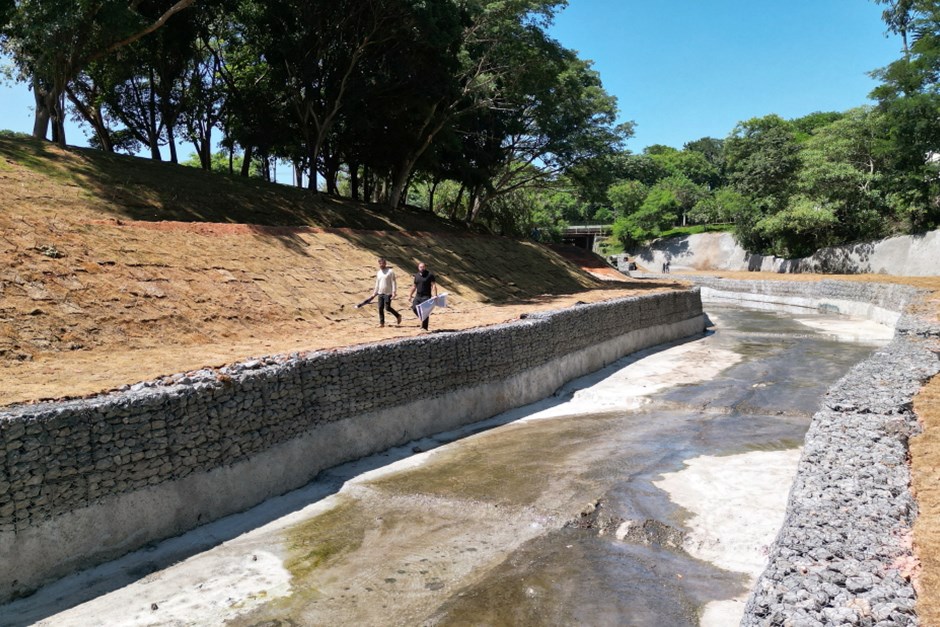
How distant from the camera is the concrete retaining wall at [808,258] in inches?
1769

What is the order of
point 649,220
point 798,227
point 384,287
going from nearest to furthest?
1. point 384,287
2. point 798,227
3. point 649,220

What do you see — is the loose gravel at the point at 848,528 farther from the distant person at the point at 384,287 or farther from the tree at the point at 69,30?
the tree at the point at 69,30

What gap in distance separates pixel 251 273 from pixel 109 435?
10.5 m

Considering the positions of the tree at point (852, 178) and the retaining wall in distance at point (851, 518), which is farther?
the tree at point (852, 178)

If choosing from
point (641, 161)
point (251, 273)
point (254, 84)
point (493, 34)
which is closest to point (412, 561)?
point (251, 273)

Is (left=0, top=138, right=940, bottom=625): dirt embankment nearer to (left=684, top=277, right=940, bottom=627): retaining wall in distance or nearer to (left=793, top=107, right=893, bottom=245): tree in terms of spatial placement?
(left=684, top=277, right=940, bottom=627): retaining wall in distance

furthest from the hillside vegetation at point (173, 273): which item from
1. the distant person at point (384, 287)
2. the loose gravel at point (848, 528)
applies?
the loose gravel at point (848, 528)

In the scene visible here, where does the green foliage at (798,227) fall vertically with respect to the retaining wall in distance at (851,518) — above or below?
above

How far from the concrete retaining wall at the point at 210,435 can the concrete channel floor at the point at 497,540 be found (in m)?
0.36

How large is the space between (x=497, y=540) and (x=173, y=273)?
11.3 metres

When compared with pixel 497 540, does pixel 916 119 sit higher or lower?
higher

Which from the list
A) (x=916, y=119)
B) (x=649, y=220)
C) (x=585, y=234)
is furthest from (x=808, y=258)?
(x=585, y=234)

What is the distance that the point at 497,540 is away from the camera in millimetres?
9680

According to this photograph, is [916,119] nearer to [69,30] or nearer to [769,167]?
[769,167]
